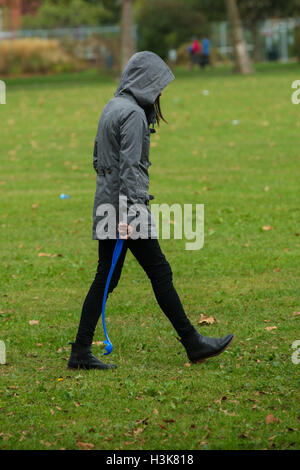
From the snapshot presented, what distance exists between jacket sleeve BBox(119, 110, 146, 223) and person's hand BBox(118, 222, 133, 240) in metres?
0.16

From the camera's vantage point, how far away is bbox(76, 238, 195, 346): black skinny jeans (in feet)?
17.8

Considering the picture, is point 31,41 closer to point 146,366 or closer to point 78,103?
point 78,103

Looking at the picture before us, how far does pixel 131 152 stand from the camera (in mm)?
5148

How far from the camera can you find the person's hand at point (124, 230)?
5234mm

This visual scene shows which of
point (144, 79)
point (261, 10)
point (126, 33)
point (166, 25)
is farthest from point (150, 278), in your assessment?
point (261, 10)

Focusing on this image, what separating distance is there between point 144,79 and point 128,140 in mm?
464

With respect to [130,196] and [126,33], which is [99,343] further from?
[126,33]

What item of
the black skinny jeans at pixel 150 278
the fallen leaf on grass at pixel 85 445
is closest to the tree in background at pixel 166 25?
the black skinny jeans at pixel 150 278
